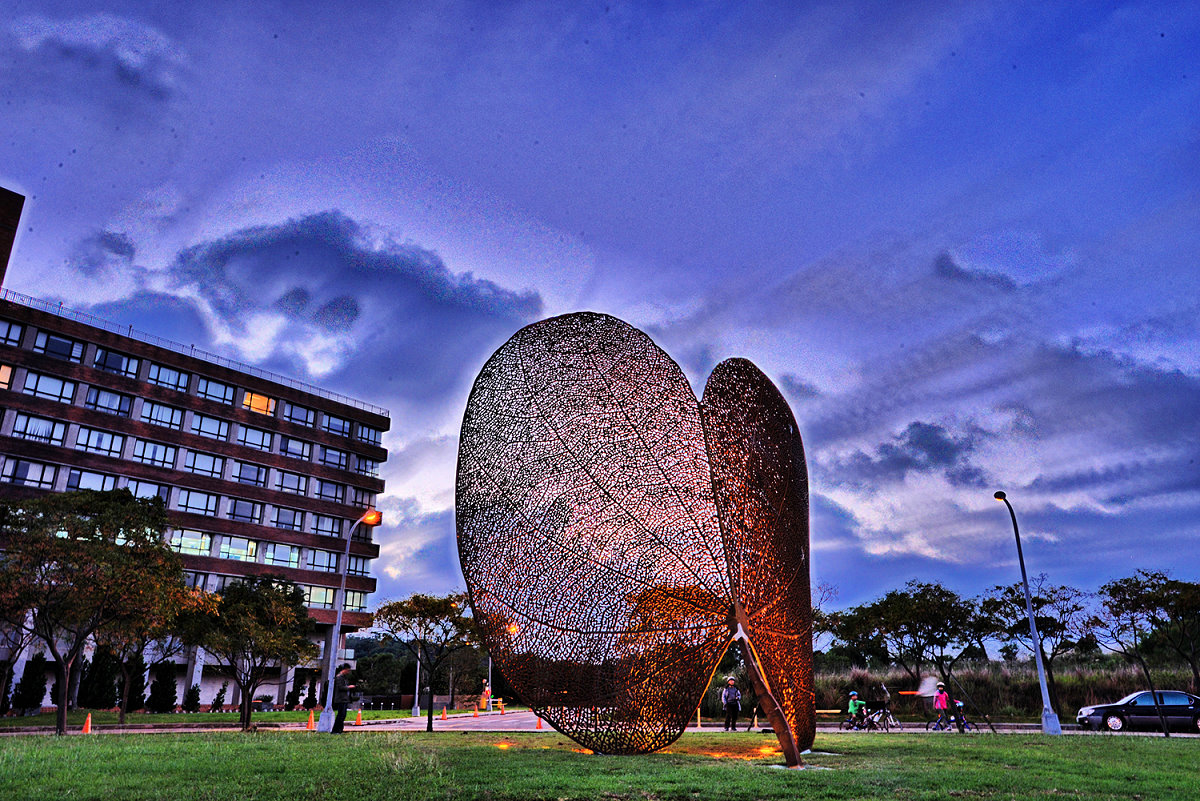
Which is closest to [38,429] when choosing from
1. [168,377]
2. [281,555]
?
[168,377]

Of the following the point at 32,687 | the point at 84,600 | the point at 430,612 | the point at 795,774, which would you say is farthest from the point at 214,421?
the point at 795,774

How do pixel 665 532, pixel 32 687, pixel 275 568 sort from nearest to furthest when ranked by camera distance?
pixel 665 532, pixel 32 687, pixel 275 568

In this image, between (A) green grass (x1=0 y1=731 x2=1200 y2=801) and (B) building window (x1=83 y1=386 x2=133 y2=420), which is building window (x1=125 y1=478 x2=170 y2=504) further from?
(A) green grass (x1=0 y1=731 x2=1200 y2=801)

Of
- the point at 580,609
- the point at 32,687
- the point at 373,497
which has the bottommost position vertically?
the point at 32,687

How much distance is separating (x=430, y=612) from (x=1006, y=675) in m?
26.2

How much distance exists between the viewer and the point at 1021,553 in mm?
24500

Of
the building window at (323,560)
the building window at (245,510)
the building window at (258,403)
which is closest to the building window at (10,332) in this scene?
the building window at (258,403)

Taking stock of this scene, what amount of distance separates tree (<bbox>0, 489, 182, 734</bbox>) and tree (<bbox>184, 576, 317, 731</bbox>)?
6091 millimetres

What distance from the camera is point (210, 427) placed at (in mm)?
57250

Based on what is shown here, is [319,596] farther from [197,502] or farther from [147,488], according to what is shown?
[147,488]

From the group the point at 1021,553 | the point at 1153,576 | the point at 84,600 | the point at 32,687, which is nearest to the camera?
the point at 84,600

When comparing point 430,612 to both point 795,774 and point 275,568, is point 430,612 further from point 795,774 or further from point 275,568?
point 275,568

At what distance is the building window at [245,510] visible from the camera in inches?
2237

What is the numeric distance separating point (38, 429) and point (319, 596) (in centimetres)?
2249
